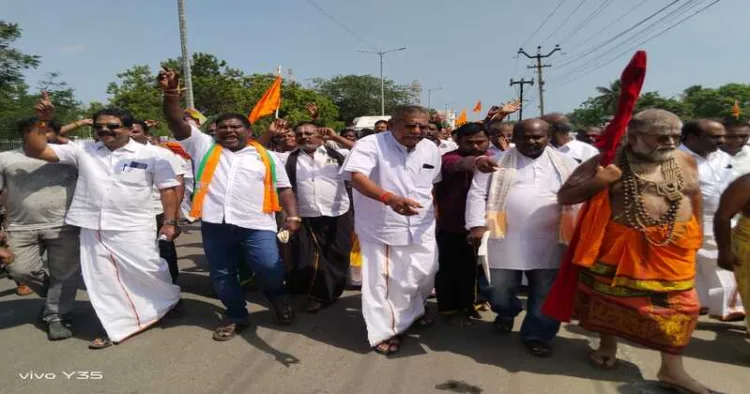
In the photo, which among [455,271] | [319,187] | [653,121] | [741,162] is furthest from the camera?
[319,187]

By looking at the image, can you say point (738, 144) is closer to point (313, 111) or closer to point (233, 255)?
point (313, 111)

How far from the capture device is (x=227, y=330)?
4008 millimetres

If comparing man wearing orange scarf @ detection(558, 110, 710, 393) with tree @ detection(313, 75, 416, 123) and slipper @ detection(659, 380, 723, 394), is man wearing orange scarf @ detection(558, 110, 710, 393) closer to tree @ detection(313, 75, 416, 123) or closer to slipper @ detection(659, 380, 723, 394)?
slipper @ detection(659, 380, 723, 394)

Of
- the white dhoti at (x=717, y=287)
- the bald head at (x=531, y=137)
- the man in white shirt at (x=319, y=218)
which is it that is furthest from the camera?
the man in white shirt at (x=319, y=218)

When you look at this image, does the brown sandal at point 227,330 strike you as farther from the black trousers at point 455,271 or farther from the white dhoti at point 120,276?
the black trousers at point 455,271

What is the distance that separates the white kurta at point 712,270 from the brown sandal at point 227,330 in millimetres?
3914

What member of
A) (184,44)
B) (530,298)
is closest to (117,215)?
(530,298)

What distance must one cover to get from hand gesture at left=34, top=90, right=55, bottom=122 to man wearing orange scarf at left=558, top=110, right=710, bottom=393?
3719 mm

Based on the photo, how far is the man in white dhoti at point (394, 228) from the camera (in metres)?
3.65

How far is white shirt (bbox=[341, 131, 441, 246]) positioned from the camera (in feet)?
12.0

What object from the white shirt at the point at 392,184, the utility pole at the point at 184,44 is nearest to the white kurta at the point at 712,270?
the white shirt at the point at 392,184

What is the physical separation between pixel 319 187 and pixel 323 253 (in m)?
0.66

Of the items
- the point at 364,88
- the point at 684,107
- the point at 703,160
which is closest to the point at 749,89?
the point at 684,107

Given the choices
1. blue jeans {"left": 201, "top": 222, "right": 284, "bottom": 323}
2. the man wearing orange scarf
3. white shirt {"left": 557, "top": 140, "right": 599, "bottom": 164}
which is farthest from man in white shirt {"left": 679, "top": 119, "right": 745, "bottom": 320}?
blue jeans {"left": 201, "top": 222, "right": 284, "bottom": 323}
